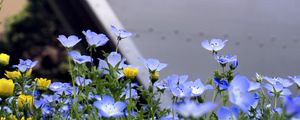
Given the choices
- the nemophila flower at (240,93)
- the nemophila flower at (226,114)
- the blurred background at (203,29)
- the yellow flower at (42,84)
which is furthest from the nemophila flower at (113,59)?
the blurred background at (203,29)

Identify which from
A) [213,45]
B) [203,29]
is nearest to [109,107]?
[213,45]

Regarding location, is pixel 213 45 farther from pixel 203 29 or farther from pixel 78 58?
pixel 203 29

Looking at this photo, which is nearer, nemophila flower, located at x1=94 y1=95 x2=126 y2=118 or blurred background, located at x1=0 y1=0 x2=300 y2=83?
nemophila flower, located at x1=94 y1=95 x2=126 y2=118

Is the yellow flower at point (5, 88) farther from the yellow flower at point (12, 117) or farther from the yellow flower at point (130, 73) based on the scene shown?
the yellow flower at point (130, 73)

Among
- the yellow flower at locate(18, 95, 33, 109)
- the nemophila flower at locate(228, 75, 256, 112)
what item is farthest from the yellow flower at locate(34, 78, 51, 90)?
the nemophila flower at locate(228, 75, 256, 112)

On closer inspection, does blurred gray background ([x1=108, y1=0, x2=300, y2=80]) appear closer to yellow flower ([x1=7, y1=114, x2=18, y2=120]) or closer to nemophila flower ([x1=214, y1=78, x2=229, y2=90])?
yellow flower ([x1=7, y1=114, x2=18, y2=120])

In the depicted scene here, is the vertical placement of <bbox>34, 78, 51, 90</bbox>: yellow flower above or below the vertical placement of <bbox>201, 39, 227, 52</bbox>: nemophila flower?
below

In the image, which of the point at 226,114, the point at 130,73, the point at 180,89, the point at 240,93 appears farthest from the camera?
the point at 130,73
